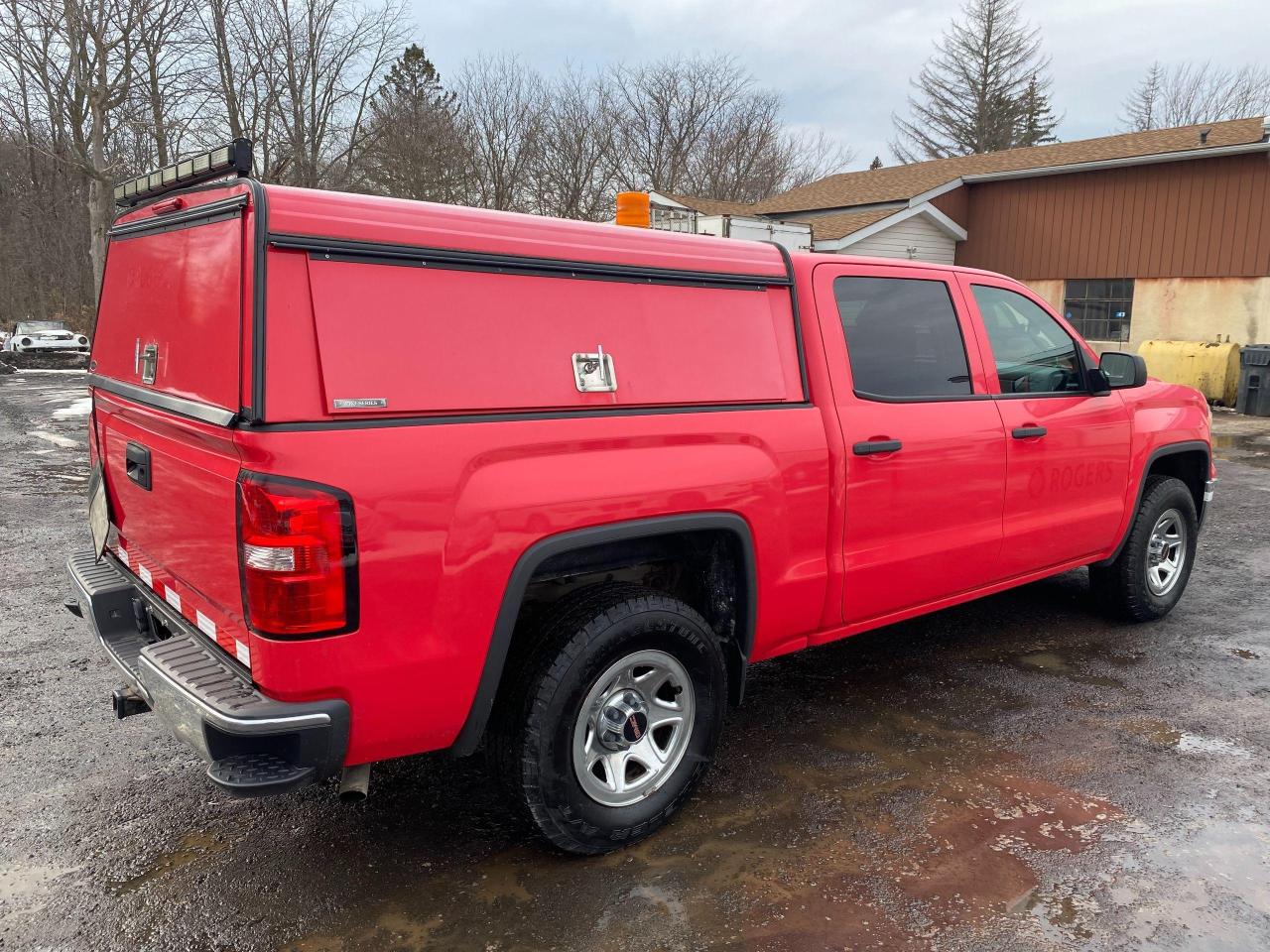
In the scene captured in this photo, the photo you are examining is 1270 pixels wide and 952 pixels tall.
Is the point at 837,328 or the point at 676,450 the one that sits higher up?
the point at 837,328

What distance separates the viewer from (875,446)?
3480mm

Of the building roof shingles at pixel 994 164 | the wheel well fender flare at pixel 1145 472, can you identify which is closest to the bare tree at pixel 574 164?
the building roof shingles at pixel 994 164

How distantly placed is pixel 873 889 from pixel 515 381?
72.7 inches

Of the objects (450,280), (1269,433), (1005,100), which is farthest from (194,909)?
(1005,100)

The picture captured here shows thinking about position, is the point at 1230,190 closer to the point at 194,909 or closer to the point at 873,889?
the point at 873,889

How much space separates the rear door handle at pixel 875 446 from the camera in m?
3.43

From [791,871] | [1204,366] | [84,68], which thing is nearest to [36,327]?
[84,68]

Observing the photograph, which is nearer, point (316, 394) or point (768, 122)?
point (316, 394)

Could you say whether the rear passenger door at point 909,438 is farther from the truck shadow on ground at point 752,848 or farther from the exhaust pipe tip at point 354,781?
the exhaust pipe tip at point 354,781

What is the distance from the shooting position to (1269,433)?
45.1 ft

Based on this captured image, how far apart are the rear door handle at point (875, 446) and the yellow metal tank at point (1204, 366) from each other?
50.8 feet

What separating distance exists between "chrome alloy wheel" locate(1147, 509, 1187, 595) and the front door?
625mm

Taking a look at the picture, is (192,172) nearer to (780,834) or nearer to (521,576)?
(521,576)

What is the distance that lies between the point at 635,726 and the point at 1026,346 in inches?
105
